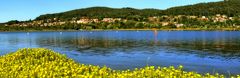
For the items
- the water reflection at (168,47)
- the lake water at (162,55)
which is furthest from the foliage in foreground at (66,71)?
the water reflection at (168,47)

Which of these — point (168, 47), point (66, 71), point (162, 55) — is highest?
point (66, 71)

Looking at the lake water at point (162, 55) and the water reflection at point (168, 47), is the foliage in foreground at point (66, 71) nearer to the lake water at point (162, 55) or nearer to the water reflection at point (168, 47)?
the lake water at point (162, 55)

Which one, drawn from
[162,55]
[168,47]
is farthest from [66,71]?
[168,47]

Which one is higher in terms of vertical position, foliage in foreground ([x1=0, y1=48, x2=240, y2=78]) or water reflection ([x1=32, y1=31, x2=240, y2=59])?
foliage in foreground ([x1=0, y1=48, x2=240, y2=78])

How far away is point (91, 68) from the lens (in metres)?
19.6

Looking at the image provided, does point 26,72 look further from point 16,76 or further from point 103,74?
point 103,74

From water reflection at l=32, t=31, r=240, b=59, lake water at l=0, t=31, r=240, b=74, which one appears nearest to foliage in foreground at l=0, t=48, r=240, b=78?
lake water at l=0, t=31, r=240, b=74

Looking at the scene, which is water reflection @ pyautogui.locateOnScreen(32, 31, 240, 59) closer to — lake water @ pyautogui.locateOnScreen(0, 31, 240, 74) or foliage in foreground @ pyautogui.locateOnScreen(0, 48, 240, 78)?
lake water @ pyautogui.locateOnScreen(0, 31, 240, 74)

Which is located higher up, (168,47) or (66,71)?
(66,71)

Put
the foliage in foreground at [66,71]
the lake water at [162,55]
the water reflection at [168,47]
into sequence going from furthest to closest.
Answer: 1. the water reflection at [168,47]
2. the lake water at [162,55]
3. the foliage in foreground at [66,71]

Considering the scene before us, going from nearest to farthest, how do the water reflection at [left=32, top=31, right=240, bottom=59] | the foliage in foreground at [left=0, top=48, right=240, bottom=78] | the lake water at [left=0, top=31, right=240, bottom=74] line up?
the foliage in foreground at [left=0, top=48, right=240, bottom=78] → the lake water at [left=0, top=31, right=240, bottom=74] → the water reflection at [left=32, top=31, right=240, bottom=59]

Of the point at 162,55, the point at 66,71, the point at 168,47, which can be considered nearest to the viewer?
the point at 66,71

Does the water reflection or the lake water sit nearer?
the lake water

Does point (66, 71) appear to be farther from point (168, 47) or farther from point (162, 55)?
point (168, 47)
